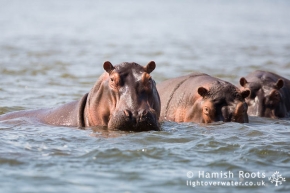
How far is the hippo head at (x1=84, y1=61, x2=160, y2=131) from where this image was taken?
7828 mm

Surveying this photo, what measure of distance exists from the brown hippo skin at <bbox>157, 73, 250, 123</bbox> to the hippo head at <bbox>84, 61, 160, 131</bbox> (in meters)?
1.09

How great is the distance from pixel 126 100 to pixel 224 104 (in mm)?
1739

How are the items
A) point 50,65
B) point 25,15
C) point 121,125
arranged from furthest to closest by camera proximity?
1. point 25,15
2. point 50,65
3. point 121,125

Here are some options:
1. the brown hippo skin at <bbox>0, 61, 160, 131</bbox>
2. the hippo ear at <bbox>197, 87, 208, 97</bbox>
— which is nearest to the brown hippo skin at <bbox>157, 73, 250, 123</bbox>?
the hippo ear at <bbox>197, 87, 208, 97</bbox>

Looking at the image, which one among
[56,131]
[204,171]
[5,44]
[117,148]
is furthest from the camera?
[5,44]

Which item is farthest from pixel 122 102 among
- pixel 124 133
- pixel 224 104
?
pixel 224 104

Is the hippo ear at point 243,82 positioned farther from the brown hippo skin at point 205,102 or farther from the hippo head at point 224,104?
the hippo head at point 224,104

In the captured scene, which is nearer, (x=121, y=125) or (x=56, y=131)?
(x=121, y=125)

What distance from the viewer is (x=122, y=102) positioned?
796cm

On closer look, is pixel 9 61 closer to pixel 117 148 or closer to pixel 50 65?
pixel 50 65

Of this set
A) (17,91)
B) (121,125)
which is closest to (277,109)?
(121,125)

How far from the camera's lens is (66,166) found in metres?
6.66

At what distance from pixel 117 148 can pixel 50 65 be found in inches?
438

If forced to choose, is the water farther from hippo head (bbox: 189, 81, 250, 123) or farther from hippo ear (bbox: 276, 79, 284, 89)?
hippo ear (bbox: 276, 79, 284, 89)
